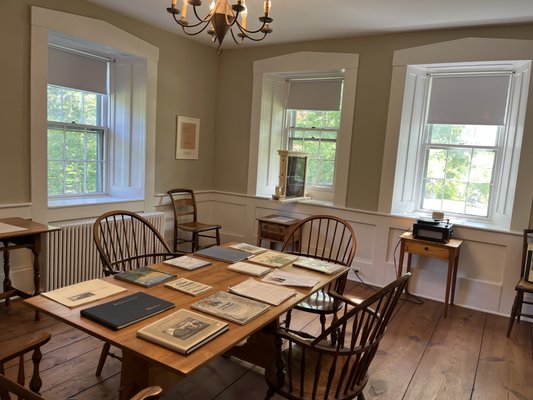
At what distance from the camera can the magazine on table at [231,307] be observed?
1.50 meters

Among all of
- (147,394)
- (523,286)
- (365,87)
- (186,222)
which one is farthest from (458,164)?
(147,394)

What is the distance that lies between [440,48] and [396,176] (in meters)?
1.22

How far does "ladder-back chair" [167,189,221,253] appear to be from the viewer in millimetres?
4230

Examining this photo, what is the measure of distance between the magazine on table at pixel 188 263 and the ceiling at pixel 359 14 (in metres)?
1.96

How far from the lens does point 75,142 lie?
3791 millimetres

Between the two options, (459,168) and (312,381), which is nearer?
(312,381)

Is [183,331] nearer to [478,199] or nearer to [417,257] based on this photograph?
[417,257]

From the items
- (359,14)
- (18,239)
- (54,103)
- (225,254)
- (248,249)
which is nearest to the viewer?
(225,254)

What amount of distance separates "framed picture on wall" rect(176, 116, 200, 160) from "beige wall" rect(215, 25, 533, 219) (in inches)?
19.0

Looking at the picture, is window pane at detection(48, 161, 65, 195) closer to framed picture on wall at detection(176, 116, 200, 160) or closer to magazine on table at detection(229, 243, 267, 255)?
framed picture on wall at detection(176, 116, 200, 160)

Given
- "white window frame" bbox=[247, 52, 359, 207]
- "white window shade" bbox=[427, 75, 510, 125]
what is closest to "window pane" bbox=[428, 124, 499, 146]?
"white window shade" bbox=[427, 75, 510, 125]

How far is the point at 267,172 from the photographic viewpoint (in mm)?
4852

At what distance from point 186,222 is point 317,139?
5.89 feet

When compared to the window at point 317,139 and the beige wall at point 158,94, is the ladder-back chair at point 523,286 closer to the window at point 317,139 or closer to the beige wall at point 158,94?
the window at point 317,139
